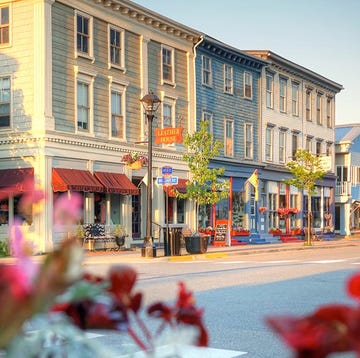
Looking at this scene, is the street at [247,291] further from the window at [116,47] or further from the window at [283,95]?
the window at [283,95]

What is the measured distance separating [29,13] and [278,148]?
20.3 metres

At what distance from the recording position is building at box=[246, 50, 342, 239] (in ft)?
132

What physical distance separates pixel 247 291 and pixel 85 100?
51.4 feet

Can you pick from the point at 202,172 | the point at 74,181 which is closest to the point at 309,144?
the point at 202,172

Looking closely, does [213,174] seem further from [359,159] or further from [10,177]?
[359,159]

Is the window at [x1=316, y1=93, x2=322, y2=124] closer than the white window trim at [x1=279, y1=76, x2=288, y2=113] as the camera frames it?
No

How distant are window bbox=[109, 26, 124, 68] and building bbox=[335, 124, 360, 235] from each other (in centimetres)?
2727

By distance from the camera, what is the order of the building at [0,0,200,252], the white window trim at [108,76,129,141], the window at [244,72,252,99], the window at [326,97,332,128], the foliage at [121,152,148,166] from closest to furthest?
the building at [0,0,200,252] < the white window trim at [108,76,129,141] < the foliage at [121,152,148,166] < the window at [244,72,252,99] < the window at [326,97,332,128]

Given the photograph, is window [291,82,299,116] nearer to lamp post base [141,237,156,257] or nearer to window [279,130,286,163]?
window [279,130,286,163]

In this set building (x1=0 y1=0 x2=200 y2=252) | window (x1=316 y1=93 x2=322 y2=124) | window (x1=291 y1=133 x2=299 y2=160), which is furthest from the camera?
window (x1=316 y1=93 x2=322 y2=124)

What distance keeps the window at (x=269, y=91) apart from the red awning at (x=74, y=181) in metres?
16.6

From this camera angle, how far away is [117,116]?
28.7 meters

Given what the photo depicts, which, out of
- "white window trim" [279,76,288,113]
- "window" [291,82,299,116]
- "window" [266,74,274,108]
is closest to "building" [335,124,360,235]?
"window" [291,82,299,116]

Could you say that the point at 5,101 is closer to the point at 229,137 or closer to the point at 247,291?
the point at 229,137
